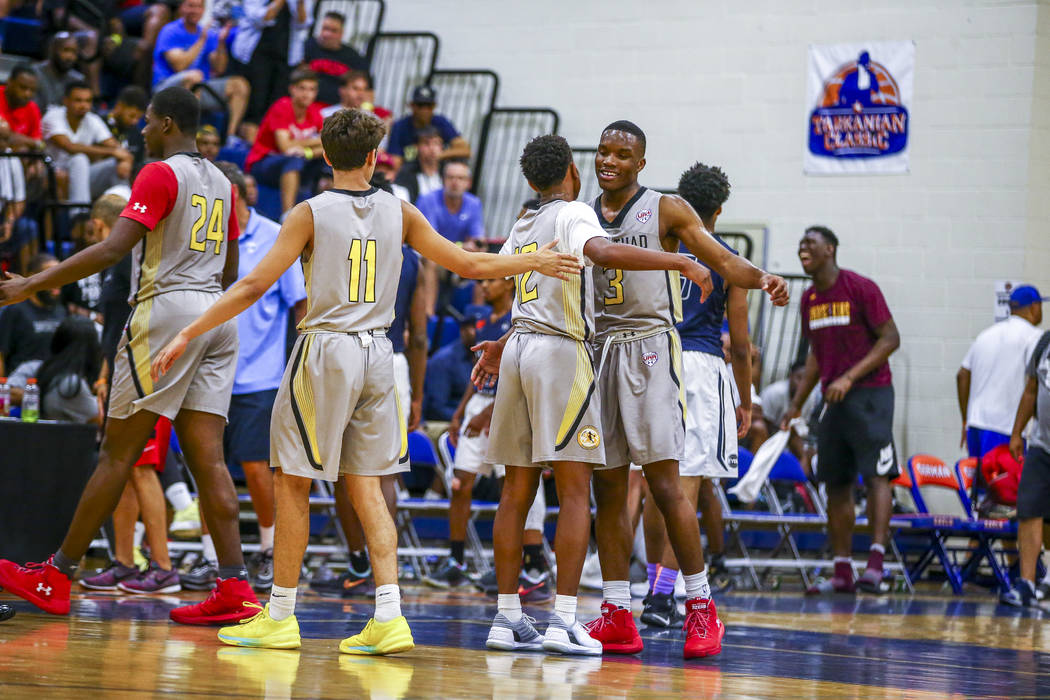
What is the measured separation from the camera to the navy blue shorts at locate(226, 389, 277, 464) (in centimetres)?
689

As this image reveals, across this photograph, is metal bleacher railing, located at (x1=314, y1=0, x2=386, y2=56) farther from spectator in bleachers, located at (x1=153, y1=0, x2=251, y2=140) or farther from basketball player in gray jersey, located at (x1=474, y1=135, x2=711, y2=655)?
basketball player in gray jersey, located at (x1=474, y1=135, x2=711, y2=655)

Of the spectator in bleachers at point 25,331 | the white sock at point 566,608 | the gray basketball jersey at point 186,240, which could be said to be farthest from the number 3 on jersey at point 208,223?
the spectator in bleachers at point 25,331

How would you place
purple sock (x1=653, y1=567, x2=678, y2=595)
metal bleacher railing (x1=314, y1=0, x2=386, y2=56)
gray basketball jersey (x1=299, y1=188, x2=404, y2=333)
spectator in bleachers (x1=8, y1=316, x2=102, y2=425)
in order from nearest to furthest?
gray basketball jersey (x1=299, y1=188, x2=404, y2=333), purple sock (x1=653, y1=567, x2=678, y2=595), spectator in bleachers (x1=8, y1=316, x2=102, y2=425), metal bleacher railing (x1=314, y1=0, x2=386, y2=56)

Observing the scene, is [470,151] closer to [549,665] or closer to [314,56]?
[314,56]

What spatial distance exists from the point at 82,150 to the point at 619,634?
7751 millimetres

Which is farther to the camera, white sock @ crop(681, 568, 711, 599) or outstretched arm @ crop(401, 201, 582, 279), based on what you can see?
white sock @ crop(681, 568, 711, 599)

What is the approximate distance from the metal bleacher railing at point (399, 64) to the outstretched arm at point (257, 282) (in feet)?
30.2

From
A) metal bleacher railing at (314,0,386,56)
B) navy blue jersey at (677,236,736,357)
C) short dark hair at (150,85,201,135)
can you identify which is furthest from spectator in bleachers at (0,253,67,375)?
metal bleacher railing at (314,0,386,56)

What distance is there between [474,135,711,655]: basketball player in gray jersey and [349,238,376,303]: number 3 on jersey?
24.9 inches

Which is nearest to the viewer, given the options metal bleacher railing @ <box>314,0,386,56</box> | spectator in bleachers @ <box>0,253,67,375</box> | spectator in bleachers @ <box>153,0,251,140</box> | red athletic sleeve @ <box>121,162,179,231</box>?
red athletic sleeve @ <box>121,162,179,231</box>

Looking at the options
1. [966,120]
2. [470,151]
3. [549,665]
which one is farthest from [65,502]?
[966,120]

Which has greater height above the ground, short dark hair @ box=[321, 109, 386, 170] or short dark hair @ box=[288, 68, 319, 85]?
short dark hair @ box=[288, 68, 319, 85]

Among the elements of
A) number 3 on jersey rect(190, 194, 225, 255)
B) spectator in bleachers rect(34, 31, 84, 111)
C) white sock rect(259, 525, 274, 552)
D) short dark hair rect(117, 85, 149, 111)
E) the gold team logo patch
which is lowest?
white sock rect(259, 525, 274, 552)

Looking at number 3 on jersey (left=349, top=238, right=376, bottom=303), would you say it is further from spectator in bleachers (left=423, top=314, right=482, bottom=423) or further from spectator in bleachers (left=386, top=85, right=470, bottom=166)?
spectator in bleachers (left=386, top=85, right=470, bottom=166)
